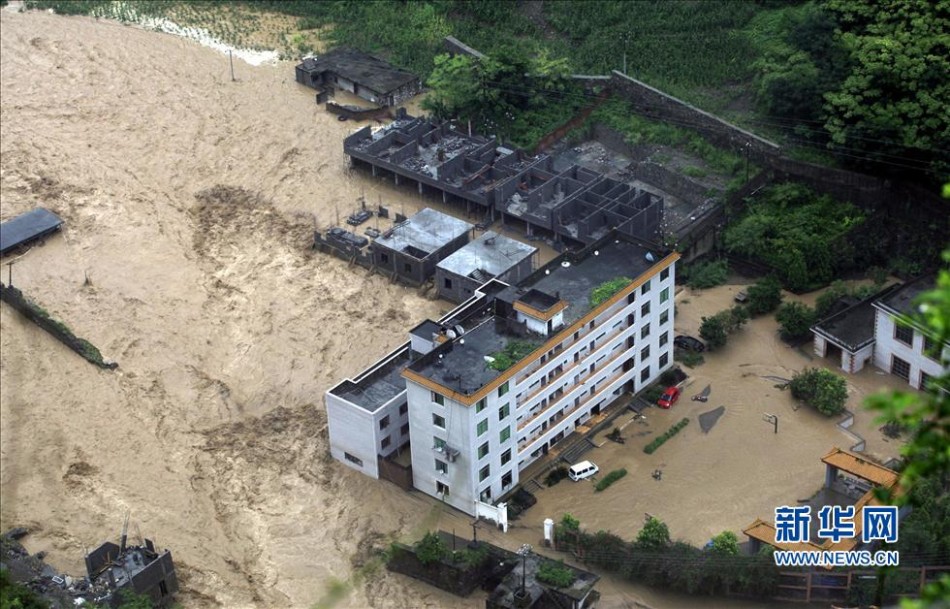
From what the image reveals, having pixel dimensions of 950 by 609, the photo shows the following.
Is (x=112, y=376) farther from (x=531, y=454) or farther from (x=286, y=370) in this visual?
(x=531, y=454)

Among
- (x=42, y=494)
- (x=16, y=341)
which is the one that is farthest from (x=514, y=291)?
(x=16, y=341)

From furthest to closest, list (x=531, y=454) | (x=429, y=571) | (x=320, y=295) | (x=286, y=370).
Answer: (x=320, y=295)
(x=286, y=370)
(x=531, y=454)
(x=429, y=571)

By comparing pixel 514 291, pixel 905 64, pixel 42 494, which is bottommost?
pixel 42 494

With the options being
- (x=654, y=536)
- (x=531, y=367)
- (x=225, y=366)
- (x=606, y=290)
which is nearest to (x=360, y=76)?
(x=225, y=366)

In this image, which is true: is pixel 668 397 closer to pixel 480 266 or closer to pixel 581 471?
pixel 581 471

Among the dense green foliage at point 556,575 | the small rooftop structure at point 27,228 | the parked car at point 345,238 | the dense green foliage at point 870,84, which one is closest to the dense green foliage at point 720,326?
the dense green foliage at point 870,84

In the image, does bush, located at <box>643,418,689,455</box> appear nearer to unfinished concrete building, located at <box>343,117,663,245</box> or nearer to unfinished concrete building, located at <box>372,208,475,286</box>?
unfinished concrete building, located at <box>343,117,663,245</box>

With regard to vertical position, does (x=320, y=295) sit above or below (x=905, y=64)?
below

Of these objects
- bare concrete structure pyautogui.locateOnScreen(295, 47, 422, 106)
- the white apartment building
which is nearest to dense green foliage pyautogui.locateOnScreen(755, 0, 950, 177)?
the white apartment building
